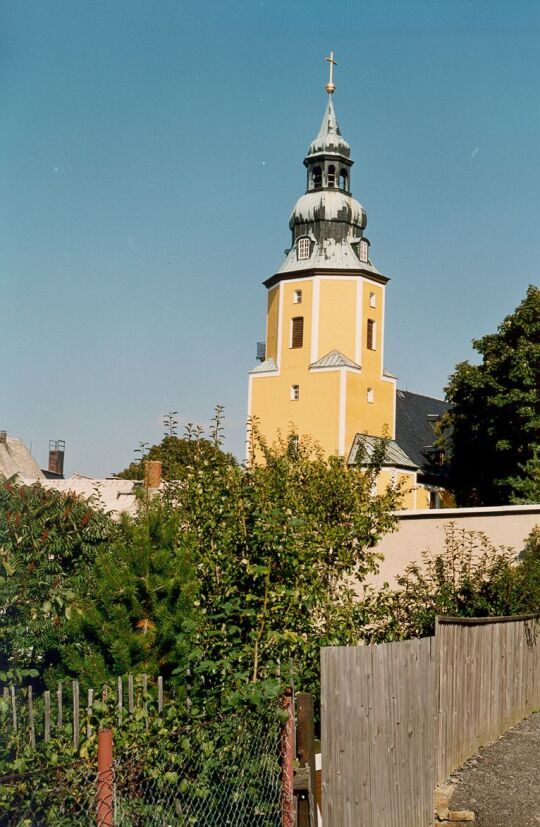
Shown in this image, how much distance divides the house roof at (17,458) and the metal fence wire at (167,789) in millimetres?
58077

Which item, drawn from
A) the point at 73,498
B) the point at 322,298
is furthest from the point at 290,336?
the point at 73,498

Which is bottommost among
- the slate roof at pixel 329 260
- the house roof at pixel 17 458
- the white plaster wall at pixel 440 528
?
the white plaster wall at pixel 440 528

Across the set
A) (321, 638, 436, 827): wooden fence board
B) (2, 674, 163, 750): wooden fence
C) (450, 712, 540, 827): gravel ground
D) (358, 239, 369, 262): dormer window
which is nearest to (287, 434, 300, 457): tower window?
(450, 712, 540, 827): gravel ground

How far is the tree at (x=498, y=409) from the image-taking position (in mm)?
50781

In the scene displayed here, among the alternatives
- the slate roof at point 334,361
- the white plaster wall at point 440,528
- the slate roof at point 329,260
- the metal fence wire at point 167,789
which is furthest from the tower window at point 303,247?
the metal fence wire at point 167,789

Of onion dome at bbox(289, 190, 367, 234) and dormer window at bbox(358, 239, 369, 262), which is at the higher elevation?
onion dome at bbox(289, 190, 367, 234)

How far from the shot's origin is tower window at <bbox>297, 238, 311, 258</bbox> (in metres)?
74.1

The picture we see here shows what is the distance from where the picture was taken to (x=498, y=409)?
5178 cm

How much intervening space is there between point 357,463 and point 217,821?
10196mm

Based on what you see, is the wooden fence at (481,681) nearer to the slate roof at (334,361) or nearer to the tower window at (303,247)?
the slate roof at (334,361)

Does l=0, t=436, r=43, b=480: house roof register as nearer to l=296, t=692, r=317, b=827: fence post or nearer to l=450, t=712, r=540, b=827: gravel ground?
l=450, t=712, r=540, b=827: gravel ground

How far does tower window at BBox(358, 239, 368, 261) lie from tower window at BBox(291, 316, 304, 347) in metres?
6.65

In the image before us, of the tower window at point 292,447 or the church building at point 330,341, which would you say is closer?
the tower window at point 292,447

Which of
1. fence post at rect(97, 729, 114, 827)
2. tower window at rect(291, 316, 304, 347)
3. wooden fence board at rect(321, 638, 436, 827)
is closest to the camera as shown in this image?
fence post at rect(97, 729, 114, 827)
